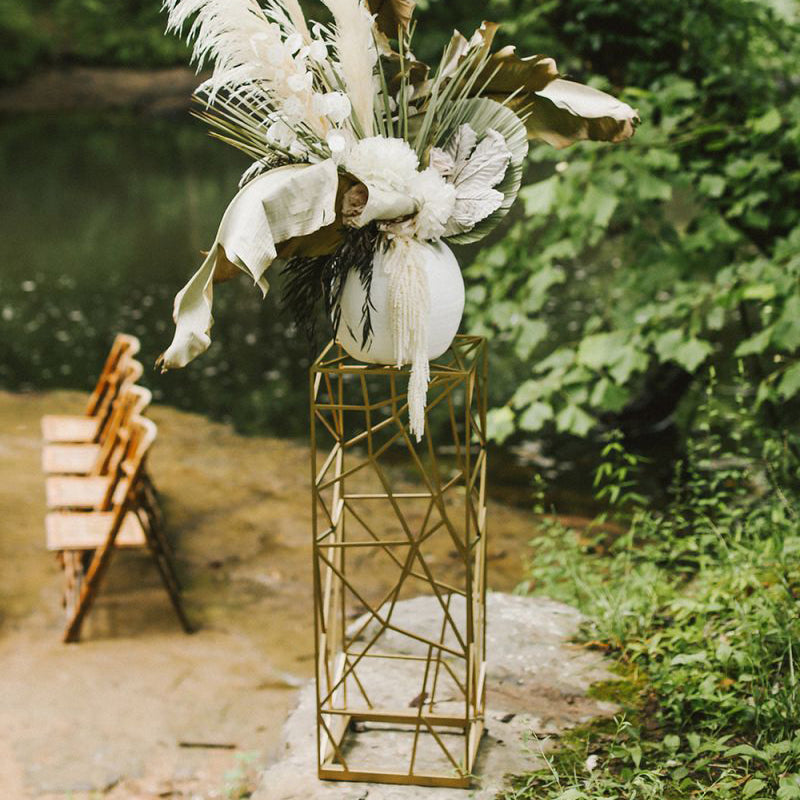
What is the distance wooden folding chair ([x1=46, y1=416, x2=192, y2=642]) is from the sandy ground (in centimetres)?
15

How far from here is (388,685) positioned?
3.06 metres

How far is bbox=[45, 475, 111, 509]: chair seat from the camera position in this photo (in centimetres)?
464

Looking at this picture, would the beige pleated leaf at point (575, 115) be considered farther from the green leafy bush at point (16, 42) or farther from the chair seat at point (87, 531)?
the green leafy bush at point (16, 42)

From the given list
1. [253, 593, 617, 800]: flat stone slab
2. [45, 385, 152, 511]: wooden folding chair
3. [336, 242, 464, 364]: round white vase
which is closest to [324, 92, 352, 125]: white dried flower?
[336, 242, 464, 364]: round white vase

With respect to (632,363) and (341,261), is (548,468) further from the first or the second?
(341,261)

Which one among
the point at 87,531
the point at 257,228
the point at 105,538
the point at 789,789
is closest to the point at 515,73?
the point at 257,228

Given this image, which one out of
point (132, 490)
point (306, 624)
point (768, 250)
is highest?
point (768, 250)

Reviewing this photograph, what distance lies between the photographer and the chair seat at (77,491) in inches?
→ 183

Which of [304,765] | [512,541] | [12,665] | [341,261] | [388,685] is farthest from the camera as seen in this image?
[512,541]

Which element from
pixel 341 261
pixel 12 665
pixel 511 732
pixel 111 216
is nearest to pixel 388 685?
pixel 511 732

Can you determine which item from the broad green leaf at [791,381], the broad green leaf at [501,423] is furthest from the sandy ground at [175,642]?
the broad green leaf at [791,381]

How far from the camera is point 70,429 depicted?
564 centimetres

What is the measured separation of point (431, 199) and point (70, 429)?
4.00 metres

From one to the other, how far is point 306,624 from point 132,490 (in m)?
1.08
